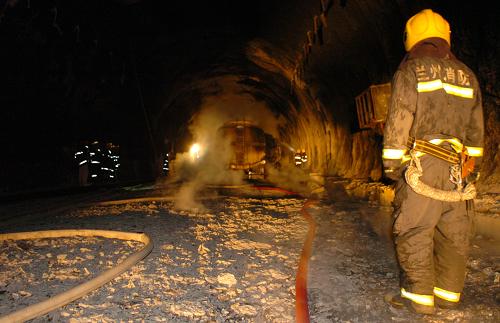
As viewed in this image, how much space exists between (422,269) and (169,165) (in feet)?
60.8

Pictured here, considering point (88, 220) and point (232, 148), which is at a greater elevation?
point (232, 148)

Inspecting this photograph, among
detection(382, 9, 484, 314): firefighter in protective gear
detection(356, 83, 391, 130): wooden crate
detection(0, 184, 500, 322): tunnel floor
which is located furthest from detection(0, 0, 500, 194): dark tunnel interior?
detection(382, 9, 484, 314): firefighter in protective gear

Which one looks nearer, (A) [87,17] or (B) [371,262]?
(B) [371,262]

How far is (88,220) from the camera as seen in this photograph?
220 inches

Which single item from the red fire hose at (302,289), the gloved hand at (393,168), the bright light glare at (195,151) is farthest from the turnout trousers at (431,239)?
the bright light glare at (195,151)

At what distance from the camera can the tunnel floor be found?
2.42 meters

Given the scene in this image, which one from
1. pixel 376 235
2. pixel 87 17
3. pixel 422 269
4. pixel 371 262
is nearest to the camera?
pixel 422 269

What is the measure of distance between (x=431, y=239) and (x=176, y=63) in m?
12.1

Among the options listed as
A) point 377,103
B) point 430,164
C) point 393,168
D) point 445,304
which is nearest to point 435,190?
point 430,164

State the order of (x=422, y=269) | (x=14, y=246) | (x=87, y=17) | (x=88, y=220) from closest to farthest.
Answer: (x=422, y=269) < (x=14, y=246) < (x=88, y=220) < (x=87, y=17)

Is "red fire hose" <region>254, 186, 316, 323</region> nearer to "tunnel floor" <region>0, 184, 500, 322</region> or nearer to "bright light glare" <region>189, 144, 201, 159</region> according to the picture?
"tunnel floor" <region>0, 184, 500, 322</region>

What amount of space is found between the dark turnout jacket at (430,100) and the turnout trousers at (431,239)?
0.24 m

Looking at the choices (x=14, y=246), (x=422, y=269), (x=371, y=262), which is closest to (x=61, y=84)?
(x=14, y=246)

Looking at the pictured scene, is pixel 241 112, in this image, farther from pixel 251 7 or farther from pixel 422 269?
pixel 422 269
